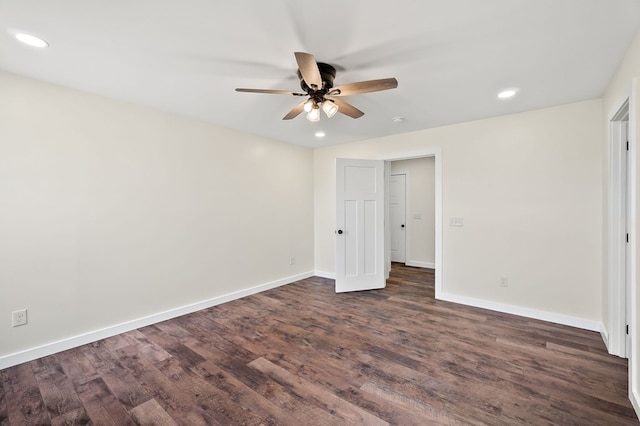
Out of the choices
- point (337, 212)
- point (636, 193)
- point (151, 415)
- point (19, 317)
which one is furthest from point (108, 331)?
point (636, 193)

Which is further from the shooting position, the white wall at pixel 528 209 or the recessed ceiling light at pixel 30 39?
the white wall at pixel 528 209

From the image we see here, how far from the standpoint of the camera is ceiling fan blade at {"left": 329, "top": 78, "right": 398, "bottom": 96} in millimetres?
1895

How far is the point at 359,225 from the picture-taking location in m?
4.38

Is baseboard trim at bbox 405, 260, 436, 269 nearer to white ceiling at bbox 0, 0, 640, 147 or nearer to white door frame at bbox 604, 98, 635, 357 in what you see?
white door frame at bbox 604, 98, 635, 357

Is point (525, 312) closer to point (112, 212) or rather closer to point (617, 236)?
point (617, 236)

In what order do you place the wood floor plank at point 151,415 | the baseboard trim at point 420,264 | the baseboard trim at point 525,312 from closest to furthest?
the wood floor plank at point 151,415 < the baseboard trim at point 525,312 < the baseboard trim at point 420,264

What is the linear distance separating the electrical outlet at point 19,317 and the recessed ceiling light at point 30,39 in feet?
6.97

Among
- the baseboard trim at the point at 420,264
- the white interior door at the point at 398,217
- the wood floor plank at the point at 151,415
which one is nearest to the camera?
the wood floor plank at the point at 151,415

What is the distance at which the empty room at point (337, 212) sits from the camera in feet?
5.69


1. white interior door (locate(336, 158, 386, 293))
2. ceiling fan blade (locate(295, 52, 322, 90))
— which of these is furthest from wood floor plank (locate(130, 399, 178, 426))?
white interior door (locate(336, 158, 386, 293))

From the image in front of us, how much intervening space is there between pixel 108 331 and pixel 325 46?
3.34 metres

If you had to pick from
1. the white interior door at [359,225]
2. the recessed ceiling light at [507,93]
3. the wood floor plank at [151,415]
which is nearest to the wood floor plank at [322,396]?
the wood floor plank at [151,415]

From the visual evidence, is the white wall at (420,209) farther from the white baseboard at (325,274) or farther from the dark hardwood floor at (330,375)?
the dark hardwood floor at (330,375)

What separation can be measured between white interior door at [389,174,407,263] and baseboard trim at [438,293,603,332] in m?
2.61
